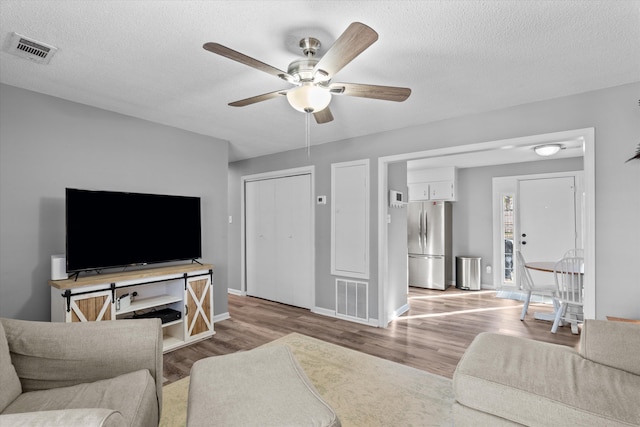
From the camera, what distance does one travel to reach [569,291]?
3.76 m

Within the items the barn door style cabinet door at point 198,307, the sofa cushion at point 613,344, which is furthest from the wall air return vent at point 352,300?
the sofa cushion at point 613,344

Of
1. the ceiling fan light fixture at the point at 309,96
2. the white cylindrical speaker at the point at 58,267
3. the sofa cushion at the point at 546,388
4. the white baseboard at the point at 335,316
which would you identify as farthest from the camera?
the white baseboard at the point at 335,316

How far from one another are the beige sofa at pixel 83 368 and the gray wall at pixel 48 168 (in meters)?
1.32

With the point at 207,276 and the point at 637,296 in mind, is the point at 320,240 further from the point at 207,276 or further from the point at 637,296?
the point at 637,296

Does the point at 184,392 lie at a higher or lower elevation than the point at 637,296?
lower

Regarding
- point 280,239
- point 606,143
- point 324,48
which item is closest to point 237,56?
point 324,48

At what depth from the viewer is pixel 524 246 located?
5.78 m

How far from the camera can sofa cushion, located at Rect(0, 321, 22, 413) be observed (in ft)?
4.58

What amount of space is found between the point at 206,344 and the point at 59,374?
1.81 metres

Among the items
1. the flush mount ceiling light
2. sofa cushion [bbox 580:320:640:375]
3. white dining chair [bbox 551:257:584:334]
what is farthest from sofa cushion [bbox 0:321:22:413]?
the flush mount ceiling light

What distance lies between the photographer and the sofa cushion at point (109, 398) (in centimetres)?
139

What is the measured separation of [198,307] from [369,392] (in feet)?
6.74

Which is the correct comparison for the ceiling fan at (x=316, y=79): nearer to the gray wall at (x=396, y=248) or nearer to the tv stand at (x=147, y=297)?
the tv stand at (x=147, y=297)

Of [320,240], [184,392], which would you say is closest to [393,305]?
[320,240]
